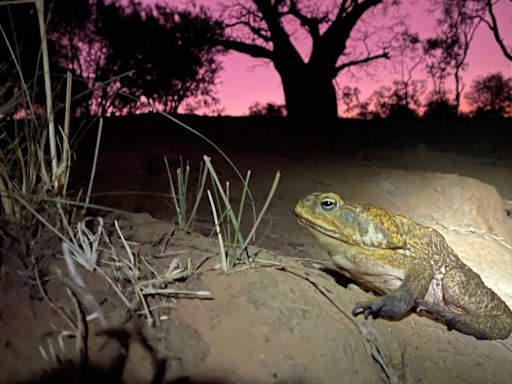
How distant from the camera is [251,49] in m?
16.5

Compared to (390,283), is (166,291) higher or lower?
higher

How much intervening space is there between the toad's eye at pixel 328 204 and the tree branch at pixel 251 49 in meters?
14.3

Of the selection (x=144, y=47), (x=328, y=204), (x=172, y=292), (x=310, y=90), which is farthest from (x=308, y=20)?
(x=172, y=292)

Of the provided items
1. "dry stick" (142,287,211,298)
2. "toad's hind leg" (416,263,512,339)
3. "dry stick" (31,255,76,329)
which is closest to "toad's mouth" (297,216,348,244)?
"toad's hind leg" (416,263,512,339)

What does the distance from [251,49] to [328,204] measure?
14483 mm

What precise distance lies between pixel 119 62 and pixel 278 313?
1384 cm

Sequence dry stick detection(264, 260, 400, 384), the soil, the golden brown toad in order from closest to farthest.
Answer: the soil → dry stick detection(264, 260, 400, 384) → the golden brown toad

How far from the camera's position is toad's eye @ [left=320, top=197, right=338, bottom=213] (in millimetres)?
2938

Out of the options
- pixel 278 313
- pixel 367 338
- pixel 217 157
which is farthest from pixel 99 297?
pixel 217 157

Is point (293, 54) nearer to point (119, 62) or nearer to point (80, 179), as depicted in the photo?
point (119, 62)

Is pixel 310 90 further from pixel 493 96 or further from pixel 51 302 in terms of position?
pixel 51 302

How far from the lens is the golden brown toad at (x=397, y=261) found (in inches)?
114

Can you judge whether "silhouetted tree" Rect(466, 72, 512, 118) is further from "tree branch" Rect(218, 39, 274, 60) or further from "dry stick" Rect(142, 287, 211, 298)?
"dry stick" Rect(142, 287, 211, 298)

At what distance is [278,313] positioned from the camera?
192 cm
